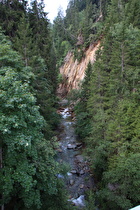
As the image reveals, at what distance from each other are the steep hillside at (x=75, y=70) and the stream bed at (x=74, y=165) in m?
9.37

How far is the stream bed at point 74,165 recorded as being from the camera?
11266mm

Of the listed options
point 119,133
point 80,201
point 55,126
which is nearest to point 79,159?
point 80,201

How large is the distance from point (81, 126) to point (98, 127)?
7.76 metres

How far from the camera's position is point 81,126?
784 inches

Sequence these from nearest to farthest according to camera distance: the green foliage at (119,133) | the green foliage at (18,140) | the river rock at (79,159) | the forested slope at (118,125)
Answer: the green foliage at (18,140), the green foliage at (119,133), the forested slope at (118,125), the river rock at (79,159)

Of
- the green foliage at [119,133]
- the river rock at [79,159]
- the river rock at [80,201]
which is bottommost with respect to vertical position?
the river rock at [80,201]

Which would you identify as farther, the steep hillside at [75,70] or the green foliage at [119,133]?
the steep hillside at [75,70]

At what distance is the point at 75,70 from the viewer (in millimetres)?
38031

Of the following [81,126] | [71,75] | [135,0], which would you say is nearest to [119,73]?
[81,126]

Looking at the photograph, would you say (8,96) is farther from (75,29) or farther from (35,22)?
(75,29)

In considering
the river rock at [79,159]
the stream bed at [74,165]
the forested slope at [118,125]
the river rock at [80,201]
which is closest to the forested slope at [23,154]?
the stream bed at [74,165]

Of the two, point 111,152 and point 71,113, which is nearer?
point 111,152

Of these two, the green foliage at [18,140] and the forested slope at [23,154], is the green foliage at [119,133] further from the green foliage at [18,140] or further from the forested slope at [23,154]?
the green foliage at [18,140]

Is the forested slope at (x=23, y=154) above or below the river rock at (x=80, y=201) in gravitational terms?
above
